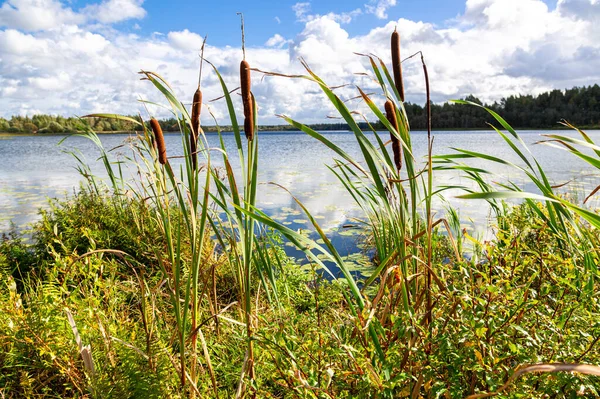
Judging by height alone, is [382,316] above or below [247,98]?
below

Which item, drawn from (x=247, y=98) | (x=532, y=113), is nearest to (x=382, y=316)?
(x=247, y=98)

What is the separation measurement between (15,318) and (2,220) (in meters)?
5.14

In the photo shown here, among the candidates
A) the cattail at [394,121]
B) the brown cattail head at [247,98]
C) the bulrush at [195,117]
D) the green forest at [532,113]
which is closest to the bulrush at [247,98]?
the brown cattail head at [247,98]

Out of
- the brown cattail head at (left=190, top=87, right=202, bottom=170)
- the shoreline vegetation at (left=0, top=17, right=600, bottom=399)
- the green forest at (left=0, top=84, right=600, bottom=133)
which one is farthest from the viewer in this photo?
the green forest at (left=0, top=84, right=600, bottom=133)

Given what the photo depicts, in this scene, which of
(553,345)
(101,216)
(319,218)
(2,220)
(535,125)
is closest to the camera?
(553,345)

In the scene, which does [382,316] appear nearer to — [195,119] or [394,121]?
[394,121]

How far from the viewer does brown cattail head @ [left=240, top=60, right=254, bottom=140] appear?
2.89ft

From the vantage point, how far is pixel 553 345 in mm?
815

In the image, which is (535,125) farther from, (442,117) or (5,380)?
(5,380)

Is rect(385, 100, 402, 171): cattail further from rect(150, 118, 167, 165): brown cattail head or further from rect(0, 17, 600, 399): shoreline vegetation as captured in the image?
rect(150, 118, 167, 165): brown cattail head

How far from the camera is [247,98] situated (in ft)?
2.96

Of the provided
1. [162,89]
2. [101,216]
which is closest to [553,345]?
[162,89]

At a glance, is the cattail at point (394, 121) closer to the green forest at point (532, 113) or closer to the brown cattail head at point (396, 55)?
the brown cattail head at point (396, 55)

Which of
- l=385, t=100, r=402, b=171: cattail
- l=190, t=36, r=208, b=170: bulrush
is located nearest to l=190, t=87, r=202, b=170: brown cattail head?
l=190, t=36, r=208, b=170: bulrush
